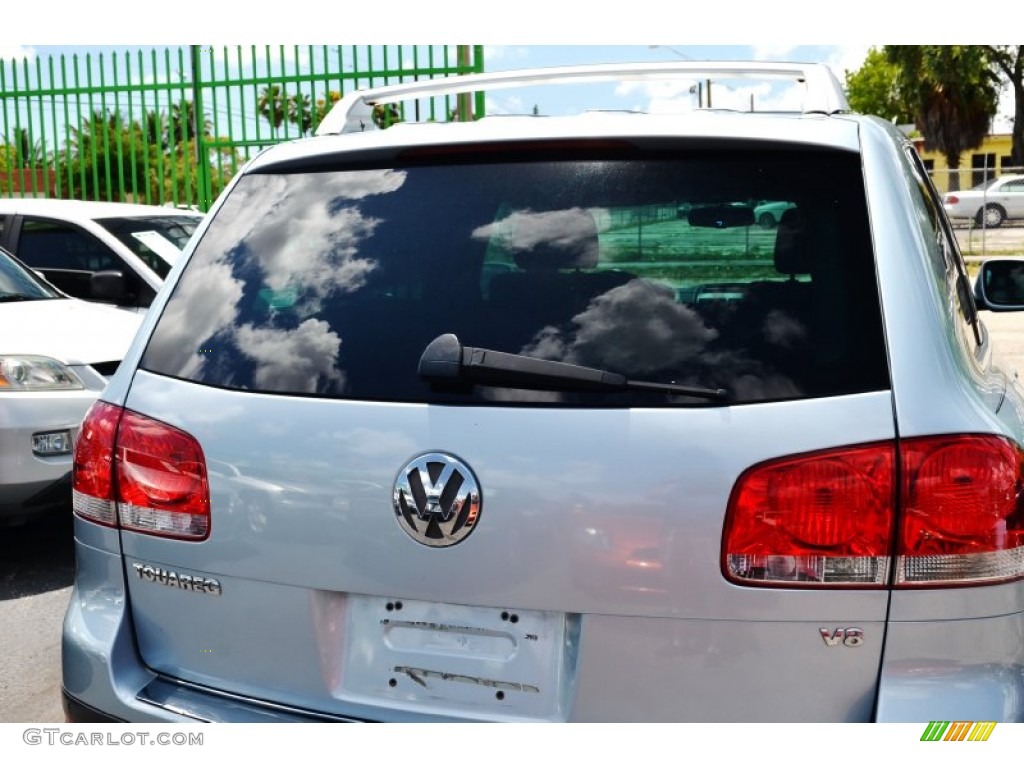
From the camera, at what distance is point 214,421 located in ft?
7.77

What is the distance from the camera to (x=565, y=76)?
3211 millimetres

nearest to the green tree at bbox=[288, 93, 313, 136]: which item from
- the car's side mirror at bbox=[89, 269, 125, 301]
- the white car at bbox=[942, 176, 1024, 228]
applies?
the car's side mirror at bbox=[89, 269, 125, 301]

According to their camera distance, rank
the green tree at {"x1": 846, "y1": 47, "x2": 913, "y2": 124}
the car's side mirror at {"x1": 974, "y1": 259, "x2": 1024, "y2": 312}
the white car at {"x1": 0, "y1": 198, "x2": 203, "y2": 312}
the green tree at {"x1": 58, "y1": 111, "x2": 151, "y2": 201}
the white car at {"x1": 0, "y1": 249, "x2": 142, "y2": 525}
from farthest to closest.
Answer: the green tree at {"x1": 846, "y1": 47, "x2": 913, "y2": 124}, the green tree at {"x1": 58, "y1": 111, "x2": 151, "y2": 201}, the white car at {"x1": 0, "y1": 198, "x2": 203, "y2": 312}, the white car at {"x1": 0, "y1": 249, "x2": 142, "y2": 525}, the car's side mirror at {"x1": 974, "y1": 259, "x2": 1024, "y2": 312}

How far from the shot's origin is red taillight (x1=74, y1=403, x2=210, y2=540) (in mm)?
2383

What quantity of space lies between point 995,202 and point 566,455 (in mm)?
31281

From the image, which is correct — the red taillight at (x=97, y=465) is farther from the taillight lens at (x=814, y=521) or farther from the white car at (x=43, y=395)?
the white car at (x=43, y=395)

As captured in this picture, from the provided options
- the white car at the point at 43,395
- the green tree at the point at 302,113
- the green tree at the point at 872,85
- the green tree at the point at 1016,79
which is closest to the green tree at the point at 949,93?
the green tree at the point at 1016,79

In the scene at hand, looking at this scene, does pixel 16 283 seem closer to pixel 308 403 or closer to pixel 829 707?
pixel 308 403

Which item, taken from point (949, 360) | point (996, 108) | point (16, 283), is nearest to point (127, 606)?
point (949, 360)

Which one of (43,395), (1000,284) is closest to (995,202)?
(1000,284)

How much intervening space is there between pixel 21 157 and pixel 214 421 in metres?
12.5
